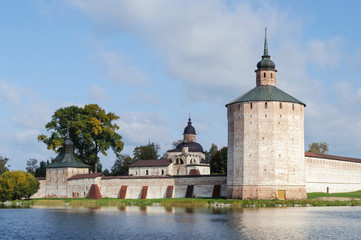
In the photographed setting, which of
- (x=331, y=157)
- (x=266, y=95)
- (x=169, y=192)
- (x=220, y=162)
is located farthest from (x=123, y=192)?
(x=331, y=157)

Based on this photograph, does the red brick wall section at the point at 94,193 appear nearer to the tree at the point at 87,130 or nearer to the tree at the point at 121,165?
the tree at the point at 87,130

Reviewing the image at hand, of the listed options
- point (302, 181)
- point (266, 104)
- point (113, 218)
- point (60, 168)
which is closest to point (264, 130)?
point (266, 104)

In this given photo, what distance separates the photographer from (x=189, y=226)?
2077 cm

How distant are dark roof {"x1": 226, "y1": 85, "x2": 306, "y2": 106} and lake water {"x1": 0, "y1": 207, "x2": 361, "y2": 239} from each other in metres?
10.7

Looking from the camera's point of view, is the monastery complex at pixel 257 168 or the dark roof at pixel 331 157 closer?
the monastery complex at pixel 257 168

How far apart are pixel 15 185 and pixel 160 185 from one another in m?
10.7

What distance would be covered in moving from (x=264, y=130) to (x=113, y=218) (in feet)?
46.0

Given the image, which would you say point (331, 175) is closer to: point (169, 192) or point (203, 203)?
point (169, 192)

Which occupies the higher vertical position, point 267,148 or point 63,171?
point 267,148

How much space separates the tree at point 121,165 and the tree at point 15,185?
809 inches

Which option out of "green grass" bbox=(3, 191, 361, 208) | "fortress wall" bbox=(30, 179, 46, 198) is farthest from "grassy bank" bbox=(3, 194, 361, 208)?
"fortress wall" bbox=(30, 179, 46, 198)

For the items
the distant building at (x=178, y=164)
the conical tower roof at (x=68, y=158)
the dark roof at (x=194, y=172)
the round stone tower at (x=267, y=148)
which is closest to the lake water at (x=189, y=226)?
the round stone tower at (x=267, y=148)

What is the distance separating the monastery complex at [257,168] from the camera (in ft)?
114

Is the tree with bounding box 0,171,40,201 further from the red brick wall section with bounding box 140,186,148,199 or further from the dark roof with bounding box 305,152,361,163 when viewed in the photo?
the dark roof with bounding box 305,152,361,163
